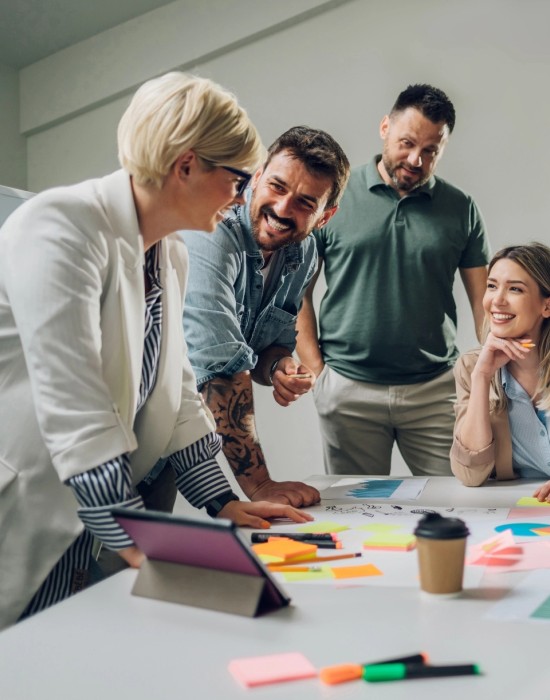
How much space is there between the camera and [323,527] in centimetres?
144

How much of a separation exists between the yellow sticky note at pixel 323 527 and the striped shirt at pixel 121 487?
0.16 metres

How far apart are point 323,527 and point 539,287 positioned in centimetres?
110

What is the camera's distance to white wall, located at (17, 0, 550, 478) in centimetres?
351

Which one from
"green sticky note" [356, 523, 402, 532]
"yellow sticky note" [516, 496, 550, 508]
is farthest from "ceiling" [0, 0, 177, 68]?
"green sticky note" [356, 523, 402, 532]

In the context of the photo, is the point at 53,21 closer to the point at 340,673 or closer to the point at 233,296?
the point at 233,296

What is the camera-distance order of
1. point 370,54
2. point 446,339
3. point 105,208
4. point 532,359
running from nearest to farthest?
point 105,208
point 532,359
point 446,339
point 370,54

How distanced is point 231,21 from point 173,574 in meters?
3.66

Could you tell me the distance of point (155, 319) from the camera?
141 centimetres

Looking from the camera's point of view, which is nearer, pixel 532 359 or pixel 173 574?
pixel 173 574

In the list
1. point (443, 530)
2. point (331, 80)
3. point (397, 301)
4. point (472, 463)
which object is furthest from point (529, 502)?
point (331, 80)

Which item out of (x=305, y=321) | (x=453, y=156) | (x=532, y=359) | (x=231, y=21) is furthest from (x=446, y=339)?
(x=231, y=21)

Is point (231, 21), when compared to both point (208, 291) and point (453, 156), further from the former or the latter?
point (208, 291)

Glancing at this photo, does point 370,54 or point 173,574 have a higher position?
point 370,54

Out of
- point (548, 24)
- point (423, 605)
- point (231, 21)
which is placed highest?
point (231, 21)
